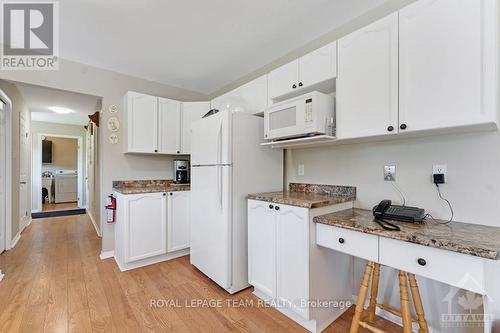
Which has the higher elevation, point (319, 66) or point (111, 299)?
point (319, 66)

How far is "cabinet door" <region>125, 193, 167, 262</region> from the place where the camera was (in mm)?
2572

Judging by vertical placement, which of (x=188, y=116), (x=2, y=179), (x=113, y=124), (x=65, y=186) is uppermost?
(x=188, y=116)

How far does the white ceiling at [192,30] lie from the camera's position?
1867mm

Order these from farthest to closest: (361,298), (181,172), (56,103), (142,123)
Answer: (56,103) → (181,172) → (142,123) → (361,298)

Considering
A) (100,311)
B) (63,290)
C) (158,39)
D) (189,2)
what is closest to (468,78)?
(189,2)

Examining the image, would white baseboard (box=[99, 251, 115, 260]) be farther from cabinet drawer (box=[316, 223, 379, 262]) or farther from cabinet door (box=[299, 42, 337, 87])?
cabinet door (box=[299, 42, 337, 87])

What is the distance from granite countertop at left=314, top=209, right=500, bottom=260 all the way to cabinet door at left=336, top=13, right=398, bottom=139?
0.59m

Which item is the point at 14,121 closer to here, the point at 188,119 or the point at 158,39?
the point at 188,119

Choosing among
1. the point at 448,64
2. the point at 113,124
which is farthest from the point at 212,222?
the point at 448,64

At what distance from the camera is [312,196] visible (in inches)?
79.9

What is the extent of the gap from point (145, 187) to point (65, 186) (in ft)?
20.4

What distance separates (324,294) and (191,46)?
2652 millimetres

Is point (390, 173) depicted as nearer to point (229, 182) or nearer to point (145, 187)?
point (229, 182)

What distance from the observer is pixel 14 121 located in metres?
3.39
